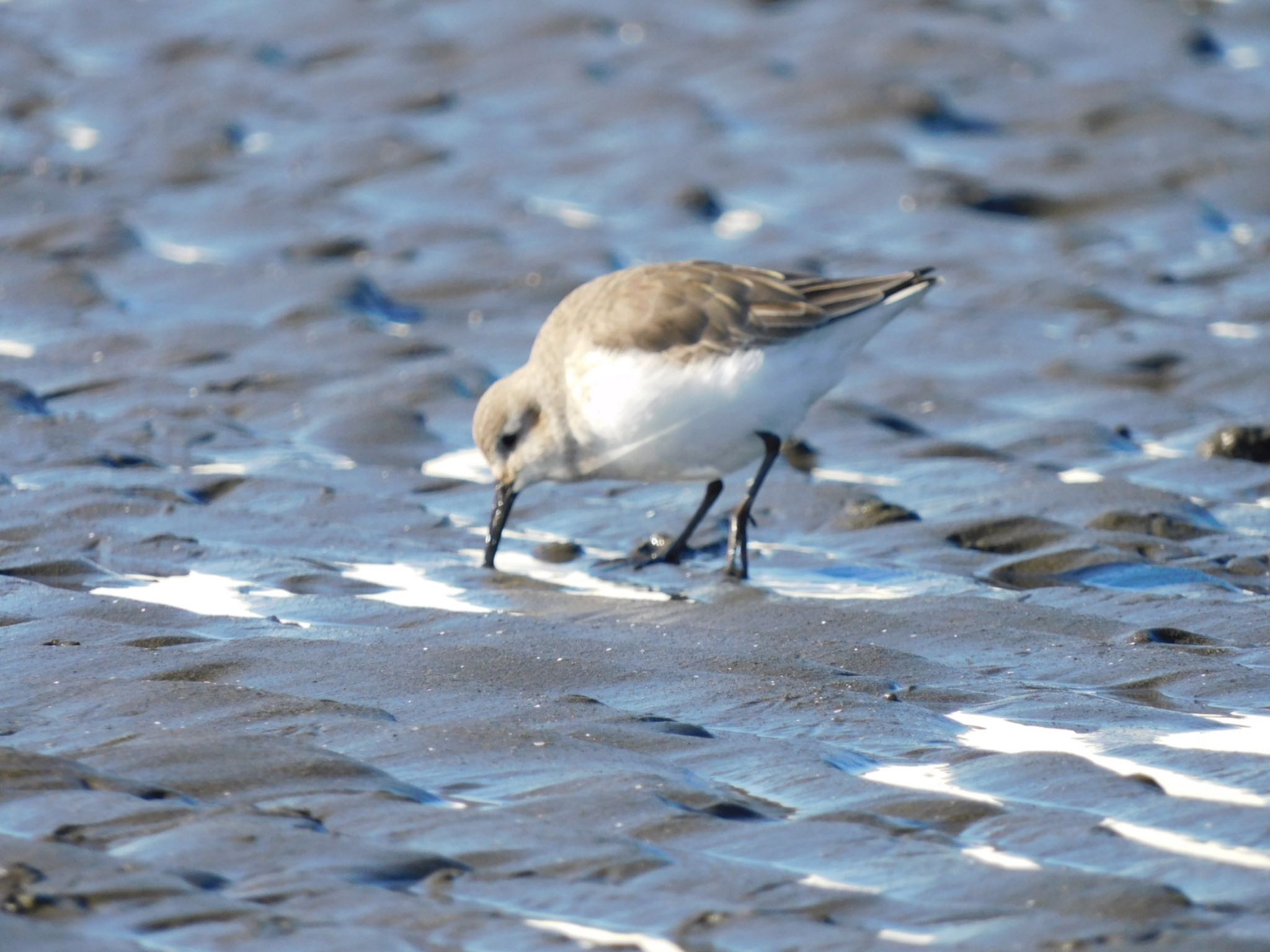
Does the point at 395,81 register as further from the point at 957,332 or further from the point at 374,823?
the point at 374,823

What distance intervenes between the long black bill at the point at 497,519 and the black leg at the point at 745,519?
0.74 m

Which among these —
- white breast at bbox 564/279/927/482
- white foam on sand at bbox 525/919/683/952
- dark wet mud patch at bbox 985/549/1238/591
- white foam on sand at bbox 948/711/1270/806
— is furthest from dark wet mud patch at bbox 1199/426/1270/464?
white foam on sand at bbox 525/919/683/952

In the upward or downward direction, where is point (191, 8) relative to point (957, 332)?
upward

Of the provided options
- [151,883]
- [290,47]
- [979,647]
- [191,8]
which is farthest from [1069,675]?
[191,8]

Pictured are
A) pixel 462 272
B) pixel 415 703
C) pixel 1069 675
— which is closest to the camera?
pixel 415 703

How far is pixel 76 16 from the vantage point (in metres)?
13.8

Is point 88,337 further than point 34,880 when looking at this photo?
Yes

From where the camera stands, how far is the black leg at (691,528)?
6.23m

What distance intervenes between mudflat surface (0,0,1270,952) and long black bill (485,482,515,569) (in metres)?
0.12

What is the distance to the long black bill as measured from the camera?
5.99 metres

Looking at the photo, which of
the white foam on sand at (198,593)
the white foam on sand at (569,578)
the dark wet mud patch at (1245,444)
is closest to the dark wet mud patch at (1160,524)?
the dark wet mud patch at (1245,444)

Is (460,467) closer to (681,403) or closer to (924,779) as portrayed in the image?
(681,403)

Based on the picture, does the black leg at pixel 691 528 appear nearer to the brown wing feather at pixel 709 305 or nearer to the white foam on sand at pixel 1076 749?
the brown wing feather at pixel 709 305

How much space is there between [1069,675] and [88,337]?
196 inches
